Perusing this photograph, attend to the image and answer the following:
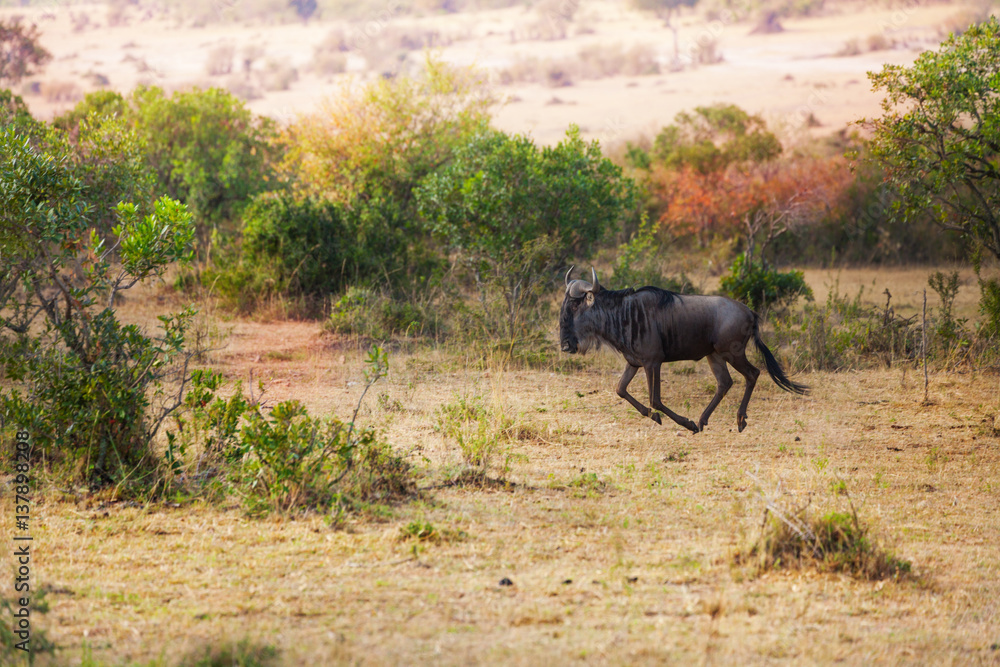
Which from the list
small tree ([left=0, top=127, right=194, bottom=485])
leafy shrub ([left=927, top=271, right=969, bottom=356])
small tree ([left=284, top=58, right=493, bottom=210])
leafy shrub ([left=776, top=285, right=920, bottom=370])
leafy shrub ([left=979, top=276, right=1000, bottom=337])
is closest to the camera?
small tree ([left=0, top=127, right=194, bottom=485])

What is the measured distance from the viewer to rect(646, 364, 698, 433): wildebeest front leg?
25.1 ft

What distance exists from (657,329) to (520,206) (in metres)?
5.28

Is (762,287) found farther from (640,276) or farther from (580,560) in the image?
(580,560)

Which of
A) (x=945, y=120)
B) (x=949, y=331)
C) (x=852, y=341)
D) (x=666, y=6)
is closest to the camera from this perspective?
(x=945, y=120)

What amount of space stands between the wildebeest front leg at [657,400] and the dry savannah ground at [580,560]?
122 millimetres

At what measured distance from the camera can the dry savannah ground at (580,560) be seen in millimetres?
3969

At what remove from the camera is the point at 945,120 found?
9305 millimetres

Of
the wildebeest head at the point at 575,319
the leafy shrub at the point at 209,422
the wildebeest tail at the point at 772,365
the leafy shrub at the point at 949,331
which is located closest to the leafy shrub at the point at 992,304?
the leafy shrub at the point at 949,331

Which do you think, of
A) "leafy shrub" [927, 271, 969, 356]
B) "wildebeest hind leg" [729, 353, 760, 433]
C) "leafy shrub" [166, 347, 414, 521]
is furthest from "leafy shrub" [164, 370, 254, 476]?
"leafy shrub" [927, 271, 969, 356]

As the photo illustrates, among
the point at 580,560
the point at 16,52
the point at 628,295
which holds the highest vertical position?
the point at 16,52

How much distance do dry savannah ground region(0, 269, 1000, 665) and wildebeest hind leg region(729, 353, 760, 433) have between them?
Answer: 0.51 feet

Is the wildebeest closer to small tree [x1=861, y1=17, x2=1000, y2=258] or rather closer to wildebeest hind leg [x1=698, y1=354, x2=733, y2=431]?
wildebeest hind leg [x1=698, y1=354, x2=733, y2=431]

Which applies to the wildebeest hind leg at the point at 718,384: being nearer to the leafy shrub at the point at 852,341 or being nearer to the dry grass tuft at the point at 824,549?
the leafy shrub at the point at 852,341

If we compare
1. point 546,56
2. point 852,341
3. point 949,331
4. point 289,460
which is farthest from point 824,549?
point 546,56
